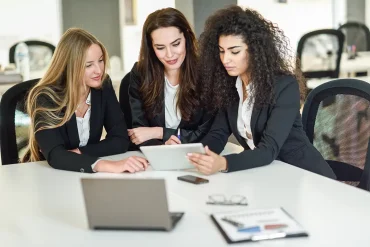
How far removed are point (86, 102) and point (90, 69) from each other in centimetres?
17

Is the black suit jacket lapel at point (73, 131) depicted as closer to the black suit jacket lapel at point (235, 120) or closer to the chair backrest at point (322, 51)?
the black suit jacket lapel at point (235, 120)

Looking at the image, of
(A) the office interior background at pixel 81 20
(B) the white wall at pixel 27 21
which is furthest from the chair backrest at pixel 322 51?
(B) the white wall at pixel 27 21

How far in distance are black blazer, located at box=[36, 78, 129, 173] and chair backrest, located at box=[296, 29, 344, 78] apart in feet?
10.8

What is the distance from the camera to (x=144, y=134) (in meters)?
2.70

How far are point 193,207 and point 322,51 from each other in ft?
13.8

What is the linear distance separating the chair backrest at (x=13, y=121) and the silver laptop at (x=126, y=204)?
119 cm

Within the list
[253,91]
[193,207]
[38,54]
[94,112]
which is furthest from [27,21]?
[193,207]

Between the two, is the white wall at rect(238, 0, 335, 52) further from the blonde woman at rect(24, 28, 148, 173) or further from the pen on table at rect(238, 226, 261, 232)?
the pen on table at rect(238, 226, 261, 232)

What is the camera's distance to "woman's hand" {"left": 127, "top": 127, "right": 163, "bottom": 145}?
269cm

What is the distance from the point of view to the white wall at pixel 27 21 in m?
6.46

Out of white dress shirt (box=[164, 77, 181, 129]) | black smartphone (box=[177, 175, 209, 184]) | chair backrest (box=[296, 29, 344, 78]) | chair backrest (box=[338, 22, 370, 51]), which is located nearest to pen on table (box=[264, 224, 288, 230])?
black smartphone (box=[177, 175, 209, 184])

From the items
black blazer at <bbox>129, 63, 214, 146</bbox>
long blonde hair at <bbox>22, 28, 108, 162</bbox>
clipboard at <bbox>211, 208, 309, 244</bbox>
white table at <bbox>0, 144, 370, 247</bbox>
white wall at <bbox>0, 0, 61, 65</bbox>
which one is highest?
white wall at <bbox>0, 0, 61, 65</bbox>

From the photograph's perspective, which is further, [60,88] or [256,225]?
[60,88]

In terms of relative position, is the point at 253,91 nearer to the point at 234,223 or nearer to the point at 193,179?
the point at 193,179
